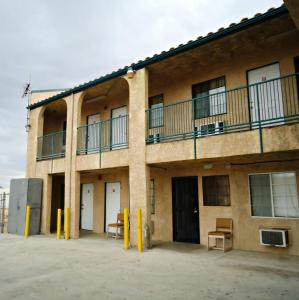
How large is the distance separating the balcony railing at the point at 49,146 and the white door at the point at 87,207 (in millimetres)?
2263

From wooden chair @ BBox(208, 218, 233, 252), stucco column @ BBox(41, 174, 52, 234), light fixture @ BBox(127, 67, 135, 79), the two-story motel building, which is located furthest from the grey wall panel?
wooden chair @ BBox(208, 218, 233, 252)

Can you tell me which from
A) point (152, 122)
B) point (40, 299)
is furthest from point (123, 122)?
point (40, 299)

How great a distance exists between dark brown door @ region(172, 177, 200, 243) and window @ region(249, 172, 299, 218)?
2234mm

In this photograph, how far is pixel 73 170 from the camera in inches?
→ 511

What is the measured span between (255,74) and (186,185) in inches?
187

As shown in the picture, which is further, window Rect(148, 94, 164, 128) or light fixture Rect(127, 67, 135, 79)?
window Rect(148, 94, 164, 128)

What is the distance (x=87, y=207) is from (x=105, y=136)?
4016 mm

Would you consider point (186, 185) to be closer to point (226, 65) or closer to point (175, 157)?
point (175, 157)

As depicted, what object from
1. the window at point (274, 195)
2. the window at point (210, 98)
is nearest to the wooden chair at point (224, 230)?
the window at point (274, 195)

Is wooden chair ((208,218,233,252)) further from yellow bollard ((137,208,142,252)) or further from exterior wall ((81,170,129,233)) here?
exterior wall ((81,170,129,233))

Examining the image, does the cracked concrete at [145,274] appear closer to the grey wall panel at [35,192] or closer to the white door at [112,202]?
the white door at [112,202]

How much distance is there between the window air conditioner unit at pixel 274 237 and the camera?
28.2 feet

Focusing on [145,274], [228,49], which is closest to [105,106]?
[228,49]

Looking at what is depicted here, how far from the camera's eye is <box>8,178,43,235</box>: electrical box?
552 inches
